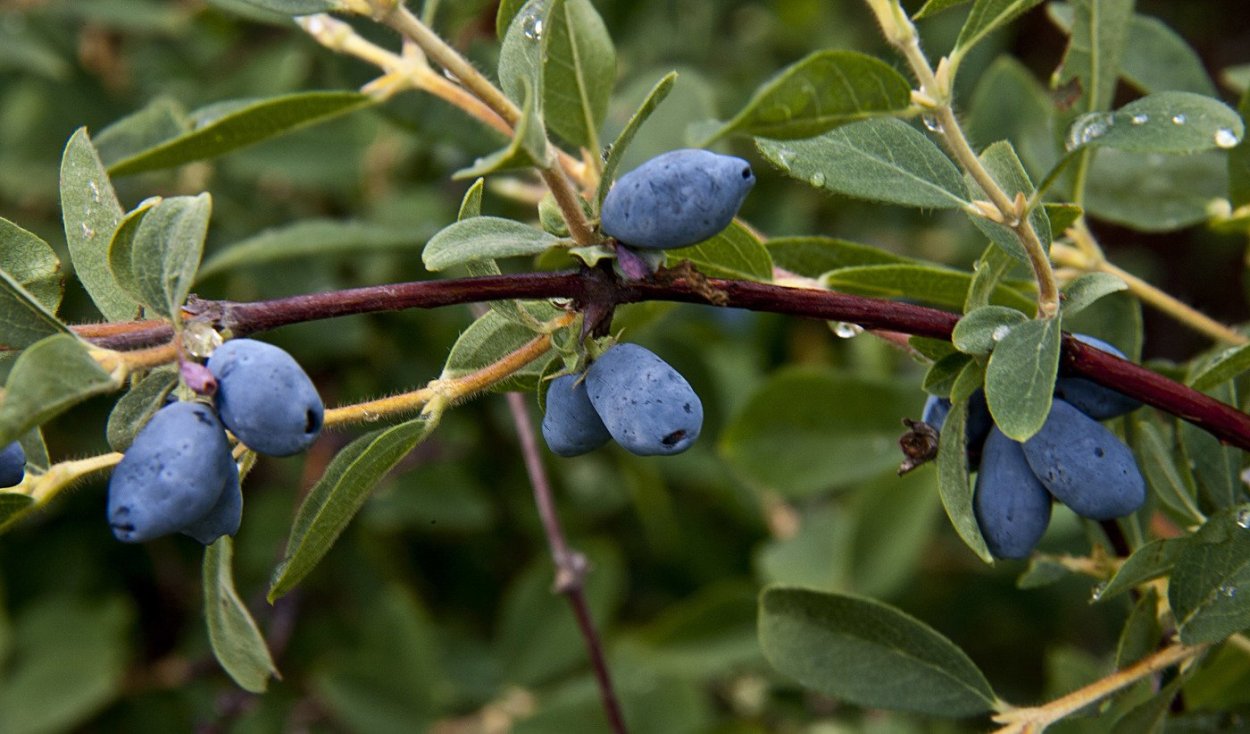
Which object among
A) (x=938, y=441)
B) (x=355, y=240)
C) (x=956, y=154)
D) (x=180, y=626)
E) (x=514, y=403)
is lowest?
(x=180, y=626)

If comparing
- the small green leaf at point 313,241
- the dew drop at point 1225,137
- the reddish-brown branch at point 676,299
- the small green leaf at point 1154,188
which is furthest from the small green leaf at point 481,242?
the small green leaf at point 1154,188

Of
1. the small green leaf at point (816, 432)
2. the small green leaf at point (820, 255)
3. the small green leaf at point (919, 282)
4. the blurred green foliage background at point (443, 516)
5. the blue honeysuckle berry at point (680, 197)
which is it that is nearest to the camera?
the blue honeysuckle berry at point (680, 197)

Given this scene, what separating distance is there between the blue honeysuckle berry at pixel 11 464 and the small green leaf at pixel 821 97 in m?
0.65

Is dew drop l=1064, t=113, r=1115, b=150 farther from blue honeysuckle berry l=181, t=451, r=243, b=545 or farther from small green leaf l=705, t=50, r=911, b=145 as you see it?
blue honeysuckle berry l=181, t=451, r=243, b=545

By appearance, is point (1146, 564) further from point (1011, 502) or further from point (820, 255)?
point (820, 255)

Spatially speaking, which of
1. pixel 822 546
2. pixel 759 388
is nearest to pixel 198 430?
pixel 759 388

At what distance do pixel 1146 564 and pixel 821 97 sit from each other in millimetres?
592

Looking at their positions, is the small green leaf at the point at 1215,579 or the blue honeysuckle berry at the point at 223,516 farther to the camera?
the small green leaf at the point at 1215,579

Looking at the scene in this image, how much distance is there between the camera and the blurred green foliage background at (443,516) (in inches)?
92.0

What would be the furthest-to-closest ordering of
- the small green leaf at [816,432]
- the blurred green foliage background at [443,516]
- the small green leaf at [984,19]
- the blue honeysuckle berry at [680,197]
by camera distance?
the blurred green foliage background at [443,516]
the small green leaf at [816,432]
the small green leaf at [984,19]
the blue honeysuckle berry at [680,197]

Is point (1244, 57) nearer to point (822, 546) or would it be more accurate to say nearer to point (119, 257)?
point (822, 546)

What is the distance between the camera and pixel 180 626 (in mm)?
2926

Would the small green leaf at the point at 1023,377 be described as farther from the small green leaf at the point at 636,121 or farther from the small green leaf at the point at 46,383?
the small green leaf at the point at 46,383

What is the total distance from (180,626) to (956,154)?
7.96ft
